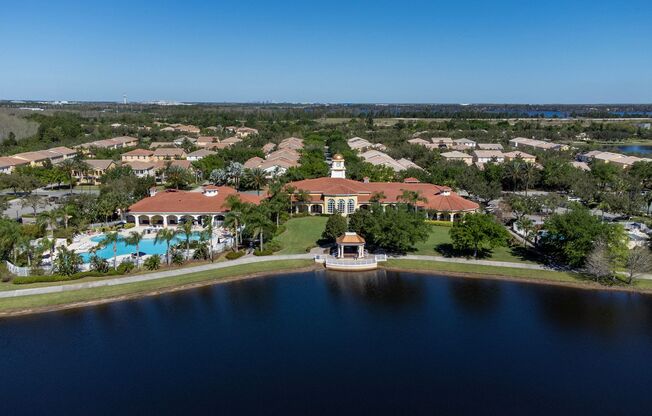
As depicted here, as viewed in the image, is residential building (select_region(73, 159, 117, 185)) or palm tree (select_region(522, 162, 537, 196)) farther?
residential building (select_region(73, 159, 117, 185))

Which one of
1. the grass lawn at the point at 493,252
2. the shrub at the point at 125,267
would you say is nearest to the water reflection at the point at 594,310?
the grass lawn at the point at 493,252

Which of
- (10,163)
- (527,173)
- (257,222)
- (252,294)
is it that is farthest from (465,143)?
(10,163)

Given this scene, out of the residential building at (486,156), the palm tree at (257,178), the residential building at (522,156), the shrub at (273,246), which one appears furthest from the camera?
the residential building at (486,156)

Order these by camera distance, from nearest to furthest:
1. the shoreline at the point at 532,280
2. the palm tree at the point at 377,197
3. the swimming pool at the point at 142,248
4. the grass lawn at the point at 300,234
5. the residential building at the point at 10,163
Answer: the shoreline at the point at 532,280 → the swimming pool at the point at 142,248 → the grass lawn at the point at 300,234 → the palm tree at the point at 377,197 → the residential building at the point at 10,163

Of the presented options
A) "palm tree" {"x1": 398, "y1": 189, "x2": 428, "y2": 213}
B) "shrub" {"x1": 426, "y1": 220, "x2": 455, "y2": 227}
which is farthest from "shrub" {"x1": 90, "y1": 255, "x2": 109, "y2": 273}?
"shrub" {"x1": 426, "y1": 220, "x2": 455, "y2": 227}

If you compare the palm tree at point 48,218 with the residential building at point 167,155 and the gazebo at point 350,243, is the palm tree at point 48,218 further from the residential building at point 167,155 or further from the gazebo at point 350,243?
the residential building at point 167,155

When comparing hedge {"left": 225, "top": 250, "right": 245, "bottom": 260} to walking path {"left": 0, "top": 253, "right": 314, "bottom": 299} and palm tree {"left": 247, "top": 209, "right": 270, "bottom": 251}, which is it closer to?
walking path {"left": 0, "top": 253, "right": 314, "bottom": 299}

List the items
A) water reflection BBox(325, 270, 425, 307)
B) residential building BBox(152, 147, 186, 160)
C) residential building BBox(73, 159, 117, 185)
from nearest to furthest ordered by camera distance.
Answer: water reflection BBox(325, 270, 425, 307), residential building BBox(73, 159, 117, 185), residential building BBox(152, 147, 186, 160)
